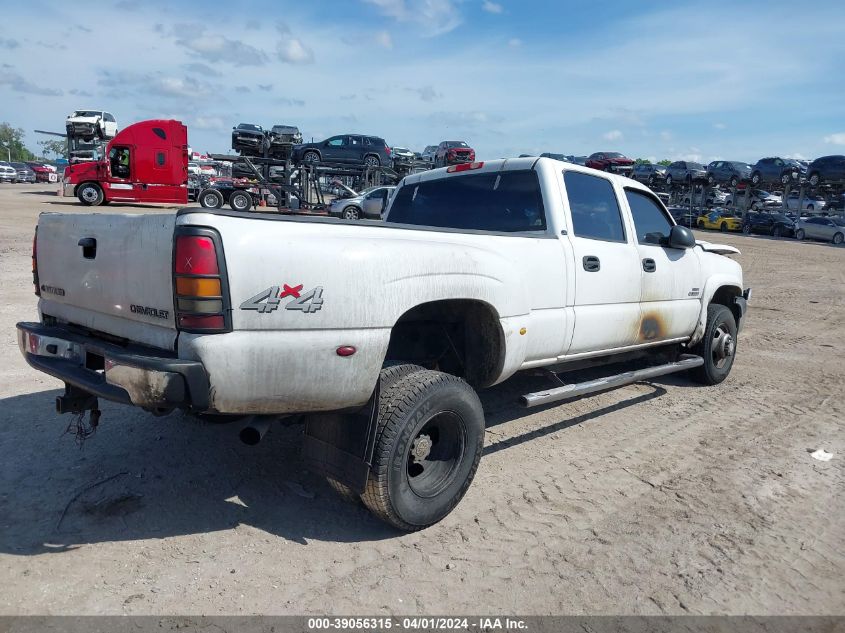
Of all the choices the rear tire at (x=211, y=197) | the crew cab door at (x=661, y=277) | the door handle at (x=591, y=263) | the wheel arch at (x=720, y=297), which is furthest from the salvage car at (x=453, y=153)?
the door handle at (x=591, y=263)

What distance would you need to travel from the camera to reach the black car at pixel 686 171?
39.1 meters

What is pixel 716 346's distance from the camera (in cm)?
590

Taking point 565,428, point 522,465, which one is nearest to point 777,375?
point 565,428

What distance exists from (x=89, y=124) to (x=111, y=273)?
37039mm

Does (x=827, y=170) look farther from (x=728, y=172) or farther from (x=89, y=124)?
(x=89, y=124)

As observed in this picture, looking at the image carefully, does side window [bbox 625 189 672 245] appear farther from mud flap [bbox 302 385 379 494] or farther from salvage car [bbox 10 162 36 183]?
salvage car [bbox 10 162 36 183]

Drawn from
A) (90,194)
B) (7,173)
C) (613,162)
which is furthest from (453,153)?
(7,173)

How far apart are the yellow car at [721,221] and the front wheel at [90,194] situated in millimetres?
32841

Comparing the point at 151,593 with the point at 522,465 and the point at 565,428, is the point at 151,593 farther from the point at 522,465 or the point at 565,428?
the point at 565,428

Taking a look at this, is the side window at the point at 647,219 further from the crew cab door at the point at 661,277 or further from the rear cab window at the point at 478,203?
the rear cab window at the point at 478,203

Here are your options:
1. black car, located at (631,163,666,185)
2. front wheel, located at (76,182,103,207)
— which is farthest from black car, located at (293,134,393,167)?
black car, located at (631,163,666,185)

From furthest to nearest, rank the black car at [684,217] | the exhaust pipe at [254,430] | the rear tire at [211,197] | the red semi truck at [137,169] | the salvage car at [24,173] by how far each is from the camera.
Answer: the salvage car at [24,173], the black car at [684,217], the rear tire at [211,197], the red semi truck at [137,169], the exhaust pipe at [254,430]

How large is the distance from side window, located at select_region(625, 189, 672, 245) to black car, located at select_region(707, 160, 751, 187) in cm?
3547

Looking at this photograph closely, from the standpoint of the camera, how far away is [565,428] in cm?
463
